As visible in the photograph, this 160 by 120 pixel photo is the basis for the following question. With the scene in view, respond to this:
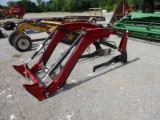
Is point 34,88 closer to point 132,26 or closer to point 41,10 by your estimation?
point 132,26

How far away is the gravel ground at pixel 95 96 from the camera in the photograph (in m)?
2.98

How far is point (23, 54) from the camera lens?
6465mm

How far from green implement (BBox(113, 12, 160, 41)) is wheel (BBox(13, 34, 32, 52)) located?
365 centimetres

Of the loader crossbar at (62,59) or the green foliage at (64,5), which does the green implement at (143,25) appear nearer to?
the loader crossbar at (62,59)

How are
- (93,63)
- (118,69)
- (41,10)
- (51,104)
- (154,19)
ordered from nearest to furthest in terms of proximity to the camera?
(51,104) → (118,69) → (93,63) → (154,19) → (41,10)

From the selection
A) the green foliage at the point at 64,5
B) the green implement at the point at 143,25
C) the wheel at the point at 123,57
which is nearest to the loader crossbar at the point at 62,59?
the wheel at the point at 123,57

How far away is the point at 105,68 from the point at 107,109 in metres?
1.76

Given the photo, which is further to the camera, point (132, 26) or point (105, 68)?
point (132, 26)

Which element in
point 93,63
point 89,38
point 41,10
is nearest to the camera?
point 89,38

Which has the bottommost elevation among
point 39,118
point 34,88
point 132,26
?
point 39,118

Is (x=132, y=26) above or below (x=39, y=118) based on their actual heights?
above

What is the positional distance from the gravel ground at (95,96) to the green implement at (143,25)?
2.07m

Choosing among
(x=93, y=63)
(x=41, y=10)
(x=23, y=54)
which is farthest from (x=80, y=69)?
(x=41, y=10)

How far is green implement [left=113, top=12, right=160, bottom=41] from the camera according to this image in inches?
268
